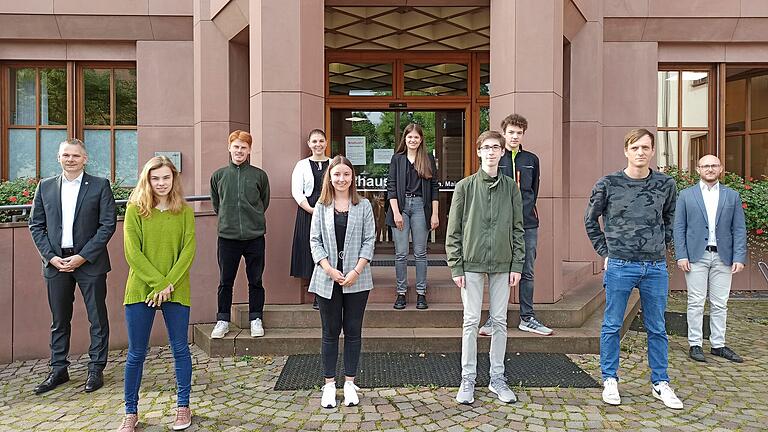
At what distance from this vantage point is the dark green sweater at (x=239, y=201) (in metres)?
5.08

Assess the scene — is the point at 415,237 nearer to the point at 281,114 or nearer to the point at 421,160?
the point at 421,160

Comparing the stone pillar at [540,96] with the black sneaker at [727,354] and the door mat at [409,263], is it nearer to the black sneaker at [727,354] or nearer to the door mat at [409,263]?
the black sneaker at [727,354]

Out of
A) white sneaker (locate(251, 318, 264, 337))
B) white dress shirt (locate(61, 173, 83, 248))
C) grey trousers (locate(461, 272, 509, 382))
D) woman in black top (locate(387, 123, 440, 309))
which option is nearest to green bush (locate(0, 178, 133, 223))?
white dress shirt (locate(61, 173, 83, 248))

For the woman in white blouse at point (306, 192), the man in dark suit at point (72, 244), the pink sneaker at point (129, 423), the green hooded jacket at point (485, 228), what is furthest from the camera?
the woman in white blouse at point (306, 192)

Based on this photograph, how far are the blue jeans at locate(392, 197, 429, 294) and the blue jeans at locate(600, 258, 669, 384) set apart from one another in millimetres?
1836

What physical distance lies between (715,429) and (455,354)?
7.20ft

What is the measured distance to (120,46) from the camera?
27.3 feet

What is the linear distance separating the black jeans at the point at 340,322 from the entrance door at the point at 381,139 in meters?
4.76

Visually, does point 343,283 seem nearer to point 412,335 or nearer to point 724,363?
point 412,335

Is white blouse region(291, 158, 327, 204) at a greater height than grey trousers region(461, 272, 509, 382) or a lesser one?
greater

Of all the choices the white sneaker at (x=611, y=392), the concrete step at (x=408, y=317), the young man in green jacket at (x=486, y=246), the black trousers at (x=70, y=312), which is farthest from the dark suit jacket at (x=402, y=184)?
the black trousers at (x=70, y=312)

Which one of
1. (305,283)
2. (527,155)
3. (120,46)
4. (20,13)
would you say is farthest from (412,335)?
(20,13)

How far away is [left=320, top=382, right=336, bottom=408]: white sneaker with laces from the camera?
4.04 metres

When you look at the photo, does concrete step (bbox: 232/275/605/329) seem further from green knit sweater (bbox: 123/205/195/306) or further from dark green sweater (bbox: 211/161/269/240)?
green knit sweater (bbox: 123/205/195/306)
